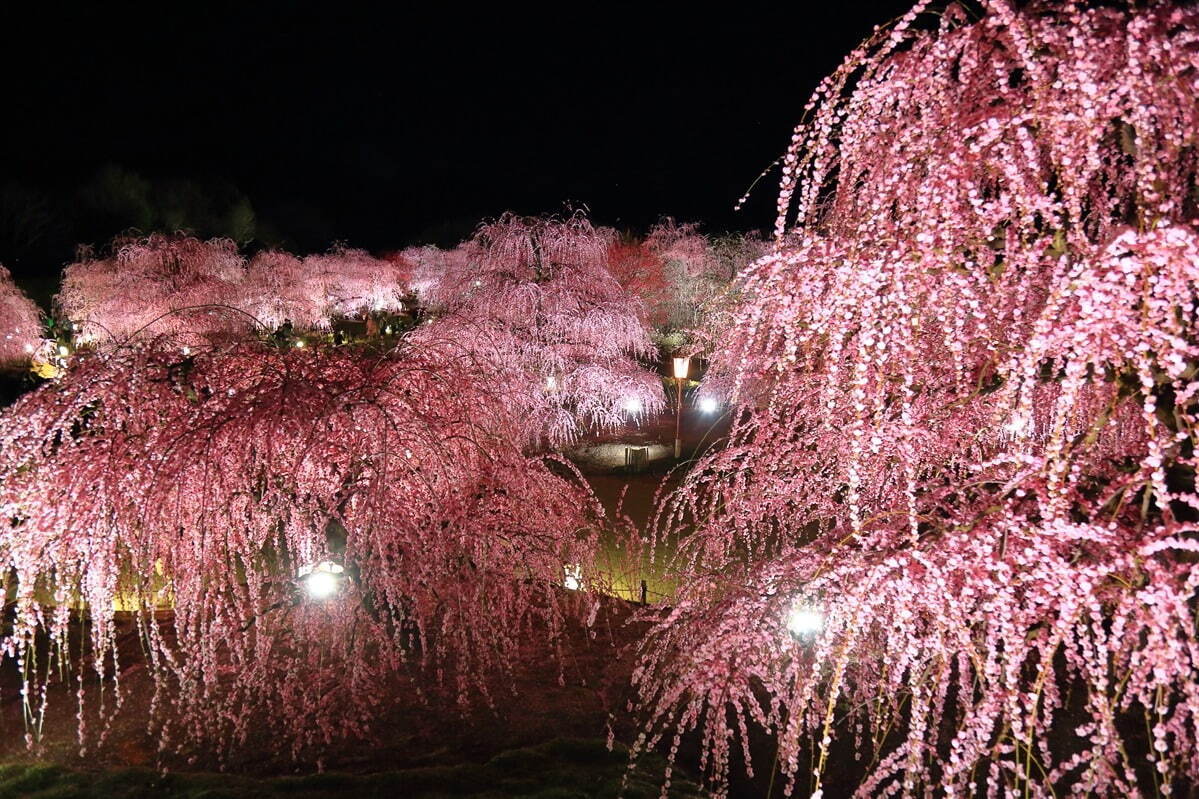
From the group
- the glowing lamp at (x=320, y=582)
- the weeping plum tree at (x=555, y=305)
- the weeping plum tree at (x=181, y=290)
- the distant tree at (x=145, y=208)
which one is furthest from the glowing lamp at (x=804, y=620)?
the distant tree at (x=145, y=208)

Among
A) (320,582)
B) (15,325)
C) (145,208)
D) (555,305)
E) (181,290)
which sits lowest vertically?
(320,582)

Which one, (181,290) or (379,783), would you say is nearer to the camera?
(379,783)

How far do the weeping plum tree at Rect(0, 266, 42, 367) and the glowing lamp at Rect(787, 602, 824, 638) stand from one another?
756 inches

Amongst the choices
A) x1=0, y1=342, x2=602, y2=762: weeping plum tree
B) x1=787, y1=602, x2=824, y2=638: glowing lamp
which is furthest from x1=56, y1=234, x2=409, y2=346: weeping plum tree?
x1=787, y1=602, x2=824, y2=638: glowing lamp

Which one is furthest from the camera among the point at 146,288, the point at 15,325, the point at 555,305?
the point at 15,325

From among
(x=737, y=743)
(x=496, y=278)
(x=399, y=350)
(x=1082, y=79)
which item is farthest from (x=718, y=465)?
(x=496, y=278)

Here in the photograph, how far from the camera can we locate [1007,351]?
332 cm

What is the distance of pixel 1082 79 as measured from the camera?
2.70m

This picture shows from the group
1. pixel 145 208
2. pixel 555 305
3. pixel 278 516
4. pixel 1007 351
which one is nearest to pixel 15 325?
pixel 555 305

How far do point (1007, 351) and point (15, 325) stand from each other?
2160 cm

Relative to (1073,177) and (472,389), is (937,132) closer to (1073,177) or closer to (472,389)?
(1073,177)

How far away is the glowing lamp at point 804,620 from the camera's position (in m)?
3.73

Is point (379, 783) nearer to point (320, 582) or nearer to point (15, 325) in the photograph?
point (320, 582)

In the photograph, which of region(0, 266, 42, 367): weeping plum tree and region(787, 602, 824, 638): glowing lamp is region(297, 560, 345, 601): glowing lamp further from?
region(0, 266, 42, 367): weeping plum tree
